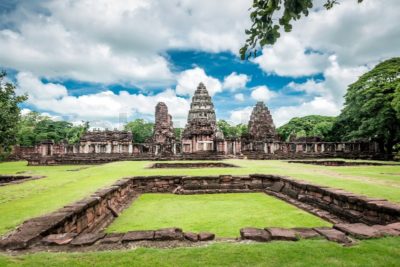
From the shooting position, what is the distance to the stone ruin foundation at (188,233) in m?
3.59

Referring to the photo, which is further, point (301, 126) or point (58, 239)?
point (301, 126)

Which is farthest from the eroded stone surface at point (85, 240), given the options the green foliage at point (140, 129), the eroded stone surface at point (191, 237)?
the green foliage at point (140, 129)

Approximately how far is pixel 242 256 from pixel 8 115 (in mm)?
11981

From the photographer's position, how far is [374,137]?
2773 cm

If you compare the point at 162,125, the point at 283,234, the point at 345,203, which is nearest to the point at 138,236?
the point at 283,234

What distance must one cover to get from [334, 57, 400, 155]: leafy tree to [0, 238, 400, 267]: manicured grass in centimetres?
2273

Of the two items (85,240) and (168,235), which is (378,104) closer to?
(168,235)

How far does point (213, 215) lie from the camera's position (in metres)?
6.32

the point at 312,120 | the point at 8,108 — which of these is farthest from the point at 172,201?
the point at 312,120

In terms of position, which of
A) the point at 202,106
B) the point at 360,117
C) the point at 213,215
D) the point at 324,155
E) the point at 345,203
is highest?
the point at 202,106

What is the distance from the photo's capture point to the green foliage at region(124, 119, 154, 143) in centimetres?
6436

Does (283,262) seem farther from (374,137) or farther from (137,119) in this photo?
(137,119)

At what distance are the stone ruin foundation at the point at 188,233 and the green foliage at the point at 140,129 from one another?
54.6 meters

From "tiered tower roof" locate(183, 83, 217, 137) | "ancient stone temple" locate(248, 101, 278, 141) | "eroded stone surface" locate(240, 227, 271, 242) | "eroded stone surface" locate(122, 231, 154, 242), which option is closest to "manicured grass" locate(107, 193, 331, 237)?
"eroded stone surface" locate(240, 227, 271, 242)
